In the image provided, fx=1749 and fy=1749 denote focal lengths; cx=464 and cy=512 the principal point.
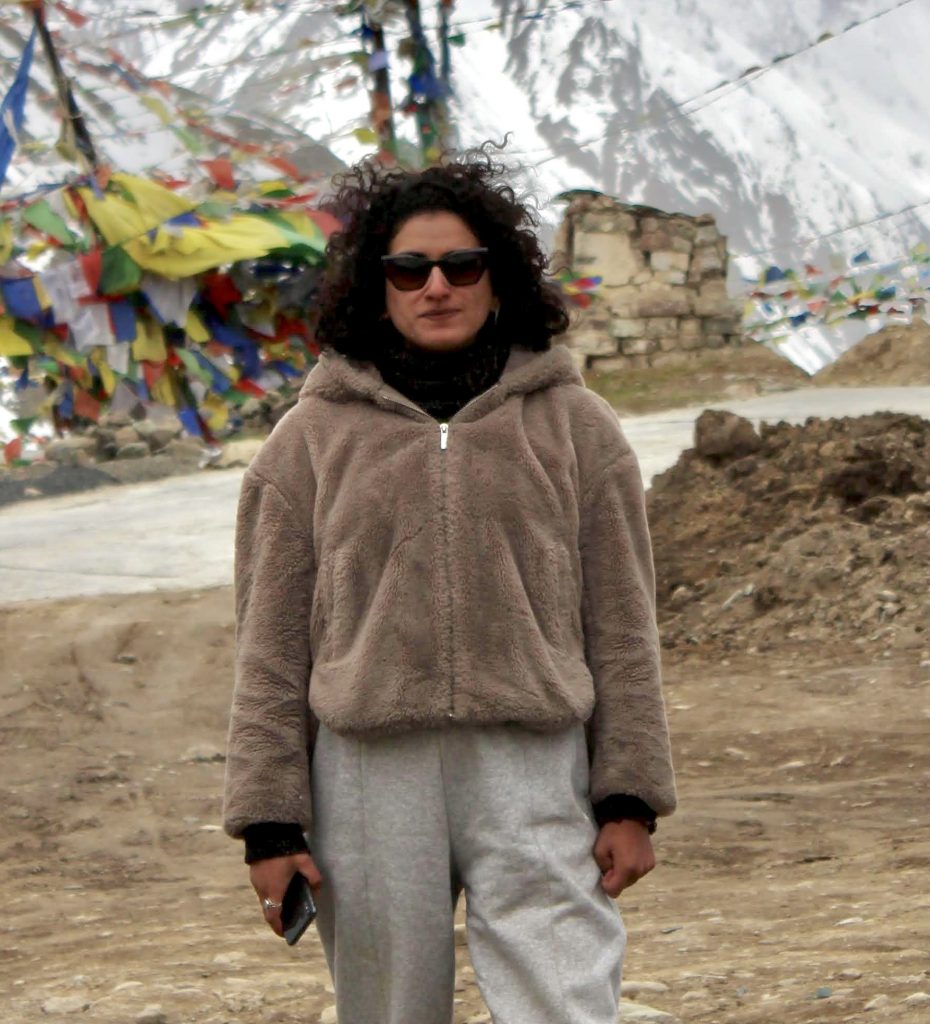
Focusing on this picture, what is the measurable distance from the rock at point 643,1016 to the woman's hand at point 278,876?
44.8 inches

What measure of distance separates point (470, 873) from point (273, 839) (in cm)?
24

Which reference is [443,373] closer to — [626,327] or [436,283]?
[436,283]

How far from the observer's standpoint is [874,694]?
6055 millimetres

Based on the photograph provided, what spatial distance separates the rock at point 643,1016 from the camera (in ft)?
10.1

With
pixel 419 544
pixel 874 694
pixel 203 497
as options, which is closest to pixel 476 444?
pixel 419 544

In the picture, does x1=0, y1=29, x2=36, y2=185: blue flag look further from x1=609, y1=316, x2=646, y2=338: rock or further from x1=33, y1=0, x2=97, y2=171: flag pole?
x1=609, y1=316, x2=646, y2=338: rock

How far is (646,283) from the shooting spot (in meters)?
16.5

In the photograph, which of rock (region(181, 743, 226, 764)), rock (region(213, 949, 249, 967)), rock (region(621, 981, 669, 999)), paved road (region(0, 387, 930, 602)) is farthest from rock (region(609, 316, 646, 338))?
rock (region(621, 981, 669, 999))

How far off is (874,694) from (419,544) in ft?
13.9

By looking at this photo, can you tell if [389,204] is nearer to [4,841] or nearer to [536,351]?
[536,351]

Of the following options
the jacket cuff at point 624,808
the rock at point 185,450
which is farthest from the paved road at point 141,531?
the jacket cuff at point 624,808

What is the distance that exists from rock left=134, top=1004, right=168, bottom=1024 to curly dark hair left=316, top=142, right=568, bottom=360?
Result: 1.55 m

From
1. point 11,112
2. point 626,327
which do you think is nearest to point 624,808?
point 11,112

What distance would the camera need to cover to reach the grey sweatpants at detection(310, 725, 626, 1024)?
208cm
